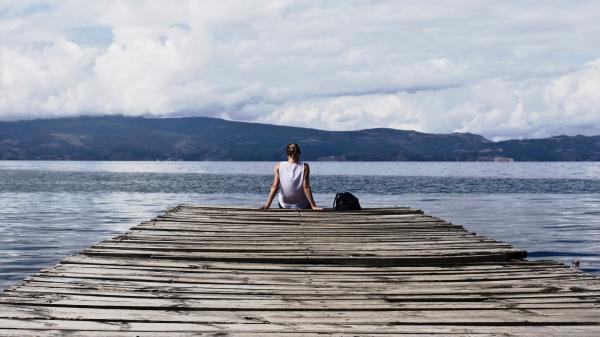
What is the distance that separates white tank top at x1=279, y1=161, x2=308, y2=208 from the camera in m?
17.0

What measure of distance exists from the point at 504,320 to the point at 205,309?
9.37 ft

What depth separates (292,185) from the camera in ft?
57.6

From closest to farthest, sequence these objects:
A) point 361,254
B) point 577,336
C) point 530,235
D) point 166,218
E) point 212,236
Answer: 1. point 577,336
2. point 361,254
3. point 212,236
4. point 166,218
5. point 530,235

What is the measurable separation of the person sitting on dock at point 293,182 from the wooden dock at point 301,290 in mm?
3721

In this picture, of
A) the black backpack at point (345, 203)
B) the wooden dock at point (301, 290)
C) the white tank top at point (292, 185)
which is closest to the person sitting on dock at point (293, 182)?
the white tank top at point (292, 185)

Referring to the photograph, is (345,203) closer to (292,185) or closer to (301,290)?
(292,185)

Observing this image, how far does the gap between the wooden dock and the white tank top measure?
372 cm

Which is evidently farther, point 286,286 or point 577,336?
point 286,286

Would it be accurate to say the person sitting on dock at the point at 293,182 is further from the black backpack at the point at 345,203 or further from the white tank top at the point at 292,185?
the black backpack at the point at 345,203

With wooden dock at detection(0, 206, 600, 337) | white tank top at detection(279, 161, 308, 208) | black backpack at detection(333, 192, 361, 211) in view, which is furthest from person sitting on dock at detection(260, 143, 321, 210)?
wooden dock at detection(0, 206, 600, 337)

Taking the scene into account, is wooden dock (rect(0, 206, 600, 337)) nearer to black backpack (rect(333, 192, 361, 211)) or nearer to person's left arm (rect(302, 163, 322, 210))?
person's left arm (rect(302, 163, 322, 210))

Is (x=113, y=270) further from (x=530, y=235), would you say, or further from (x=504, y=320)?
(x=530, y=235)

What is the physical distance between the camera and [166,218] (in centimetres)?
1641

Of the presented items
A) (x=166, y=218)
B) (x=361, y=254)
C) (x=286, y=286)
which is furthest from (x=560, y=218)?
(x=286, y=286)
